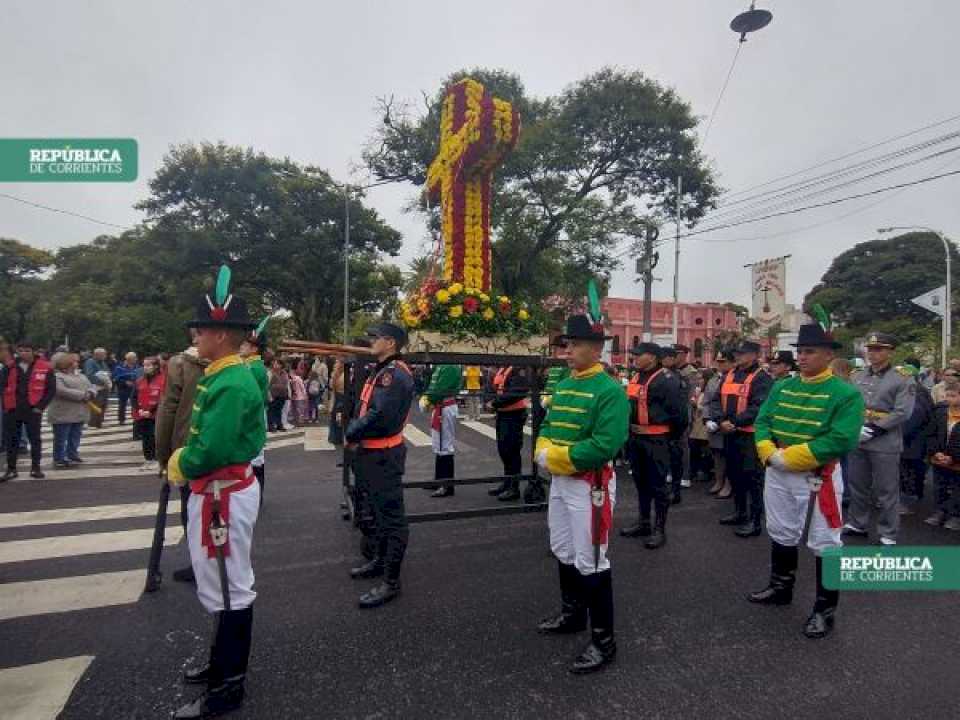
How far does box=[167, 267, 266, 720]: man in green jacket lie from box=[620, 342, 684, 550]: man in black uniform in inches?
157

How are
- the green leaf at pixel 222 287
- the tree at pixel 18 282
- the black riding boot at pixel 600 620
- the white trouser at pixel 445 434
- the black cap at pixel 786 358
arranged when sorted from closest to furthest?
the green leaf at pixel 222 287, the black riding boot at pixel 600 620, the black cap at pixel 786 358, the white trouser at pixel 445 434, the tree at pixel 18 282

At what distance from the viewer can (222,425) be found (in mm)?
2846

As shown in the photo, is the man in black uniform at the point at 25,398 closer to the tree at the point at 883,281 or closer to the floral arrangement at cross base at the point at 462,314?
the floral arrangement at cross base at the point at 462,314

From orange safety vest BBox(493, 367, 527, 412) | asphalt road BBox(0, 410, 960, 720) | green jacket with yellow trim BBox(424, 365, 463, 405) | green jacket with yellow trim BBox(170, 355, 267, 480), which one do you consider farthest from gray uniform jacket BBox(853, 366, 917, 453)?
green jacket with yellow trim BBox(170, 355, 267, 480)

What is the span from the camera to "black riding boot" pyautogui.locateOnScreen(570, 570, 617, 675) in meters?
3.26

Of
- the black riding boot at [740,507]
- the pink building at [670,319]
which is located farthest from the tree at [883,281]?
the black riding boot at [740,507]

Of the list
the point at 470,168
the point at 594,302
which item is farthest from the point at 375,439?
the point at 470,168

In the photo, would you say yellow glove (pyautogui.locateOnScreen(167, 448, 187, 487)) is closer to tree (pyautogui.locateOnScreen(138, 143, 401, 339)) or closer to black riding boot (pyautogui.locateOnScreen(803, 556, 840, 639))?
black riding boot (pyautogui.locateOnScreen(803, 556, 840, 639))

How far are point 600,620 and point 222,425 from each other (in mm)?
2373

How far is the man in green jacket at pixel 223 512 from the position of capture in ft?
9.30

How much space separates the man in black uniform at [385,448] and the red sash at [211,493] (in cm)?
A: 143

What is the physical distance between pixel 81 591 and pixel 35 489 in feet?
14.1

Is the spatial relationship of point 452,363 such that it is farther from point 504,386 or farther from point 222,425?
point 222,425

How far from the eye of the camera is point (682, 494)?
7875 mm
